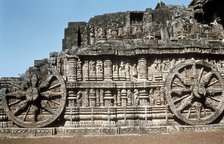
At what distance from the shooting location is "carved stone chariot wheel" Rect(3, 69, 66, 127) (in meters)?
14.9

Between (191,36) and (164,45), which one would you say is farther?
(191,36)

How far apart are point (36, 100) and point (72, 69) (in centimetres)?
239

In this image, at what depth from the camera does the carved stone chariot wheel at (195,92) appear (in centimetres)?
1524

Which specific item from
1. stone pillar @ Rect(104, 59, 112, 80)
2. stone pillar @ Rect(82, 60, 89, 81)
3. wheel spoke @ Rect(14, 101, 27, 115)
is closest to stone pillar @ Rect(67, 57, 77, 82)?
stone pillar @ Rect(82, 60, 89, 81)

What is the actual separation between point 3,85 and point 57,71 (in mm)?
2963

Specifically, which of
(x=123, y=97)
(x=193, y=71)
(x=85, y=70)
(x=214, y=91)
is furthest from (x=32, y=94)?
(x=214, y=91)

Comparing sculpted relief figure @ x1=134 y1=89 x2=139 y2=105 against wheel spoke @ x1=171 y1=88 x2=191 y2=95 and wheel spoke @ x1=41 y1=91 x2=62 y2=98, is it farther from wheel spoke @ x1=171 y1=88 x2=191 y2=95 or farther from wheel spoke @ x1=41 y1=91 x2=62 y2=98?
wheel spoke @ x1=41 y1=91 x2=62 y2=98

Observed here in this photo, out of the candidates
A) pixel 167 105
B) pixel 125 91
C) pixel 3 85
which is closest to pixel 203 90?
pixel 167 105

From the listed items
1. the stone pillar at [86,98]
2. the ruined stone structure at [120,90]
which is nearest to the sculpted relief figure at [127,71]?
the ruined stone structure at [120,90]

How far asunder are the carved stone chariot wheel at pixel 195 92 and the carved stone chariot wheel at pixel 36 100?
5624 mm

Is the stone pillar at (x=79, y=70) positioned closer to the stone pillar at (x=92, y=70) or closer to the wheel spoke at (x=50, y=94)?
the stone pillar at (x=92, y=70)

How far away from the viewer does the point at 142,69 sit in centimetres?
1562

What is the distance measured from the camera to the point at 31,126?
14.7m

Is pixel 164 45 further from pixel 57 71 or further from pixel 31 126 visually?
pixel 31 126
